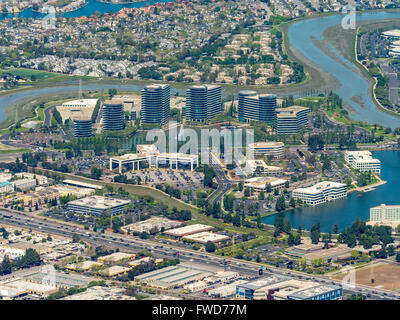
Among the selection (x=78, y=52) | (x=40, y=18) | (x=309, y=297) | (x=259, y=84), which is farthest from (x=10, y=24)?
(x=309, y=297)

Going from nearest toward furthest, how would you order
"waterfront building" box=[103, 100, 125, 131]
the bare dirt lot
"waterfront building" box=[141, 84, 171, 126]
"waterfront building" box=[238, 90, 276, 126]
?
the bare dirt lot < "waterfront building" box=[103, 100, 125, 131] < "waterfront building" box=[238, 90, 276, 126] < "waterfront building" box=[141, 84, 171, 126]

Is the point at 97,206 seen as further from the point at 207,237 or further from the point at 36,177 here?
the point at 36,177

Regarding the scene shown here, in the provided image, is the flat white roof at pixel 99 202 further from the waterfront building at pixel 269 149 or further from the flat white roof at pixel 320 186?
the waterfront building at pixel 269 149

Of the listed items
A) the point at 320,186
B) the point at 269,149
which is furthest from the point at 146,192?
the point at 269,149

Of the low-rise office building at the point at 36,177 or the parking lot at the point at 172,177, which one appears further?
the low-rise office building at the point at 36,177

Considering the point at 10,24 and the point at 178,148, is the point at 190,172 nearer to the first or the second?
the point at 178,148

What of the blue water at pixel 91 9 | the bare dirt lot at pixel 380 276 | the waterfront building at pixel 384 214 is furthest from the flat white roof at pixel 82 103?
the blue water at pixel 91 9

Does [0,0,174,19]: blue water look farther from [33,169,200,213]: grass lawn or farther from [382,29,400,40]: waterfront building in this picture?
[33,169,200,213]: grass lawn

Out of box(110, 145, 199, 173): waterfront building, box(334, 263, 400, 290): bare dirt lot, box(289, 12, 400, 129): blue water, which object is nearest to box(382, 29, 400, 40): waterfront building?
→ box(289, 12, 400, 129): blue water
